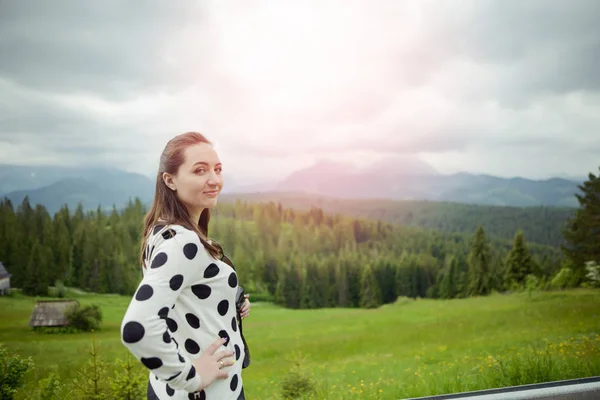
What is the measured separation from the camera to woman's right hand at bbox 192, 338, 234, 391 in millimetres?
875

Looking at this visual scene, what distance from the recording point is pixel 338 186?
4367 mm

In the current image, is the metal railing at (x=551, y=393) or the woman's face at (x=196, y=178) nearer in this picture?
the woman's face at (x=196, y=178)

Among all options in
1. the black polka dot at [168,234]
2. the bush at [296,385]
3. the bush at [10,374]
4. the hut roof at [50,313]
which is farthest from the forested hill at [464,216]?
the black polka dot at [168,234]

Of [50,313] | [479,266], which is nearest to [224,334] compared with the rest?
[50,313]

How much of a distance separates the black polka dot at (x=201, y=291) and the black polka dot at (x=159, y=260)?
0.39 ft

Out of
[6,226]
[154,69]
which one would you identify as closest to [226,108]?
[154,69]

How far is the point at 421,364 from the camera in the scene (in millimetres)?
3574

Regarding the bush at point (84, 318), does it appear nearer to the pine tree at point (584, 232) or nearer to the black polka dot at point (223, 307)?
the black polka dot at point (223, 307)

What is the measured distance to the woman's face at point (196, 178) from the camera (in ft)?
3.13

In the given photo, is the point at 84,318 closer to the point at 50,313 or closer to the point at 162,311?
the point at 50,313

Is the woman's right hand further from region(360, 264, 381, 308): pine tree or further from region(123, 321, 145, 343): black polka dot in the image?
region(360, 264, 381, 308): pine tree

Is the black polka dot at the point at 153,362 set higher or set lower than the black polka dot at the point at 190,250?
lower

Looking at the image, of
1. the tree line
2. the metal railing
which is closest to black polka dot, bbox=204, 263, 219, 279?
the metal railing

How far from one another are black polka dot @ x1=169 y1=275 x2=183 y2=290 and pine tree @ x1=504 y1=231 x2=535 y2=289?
4.63 metres
